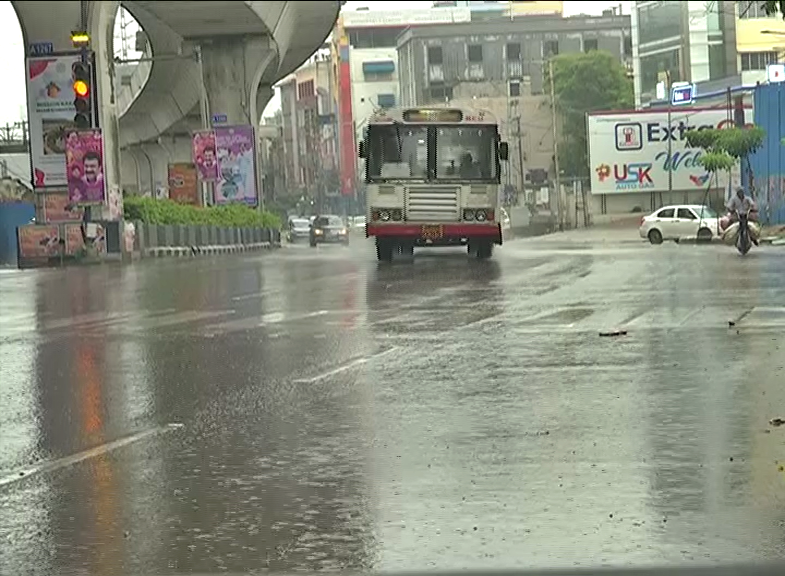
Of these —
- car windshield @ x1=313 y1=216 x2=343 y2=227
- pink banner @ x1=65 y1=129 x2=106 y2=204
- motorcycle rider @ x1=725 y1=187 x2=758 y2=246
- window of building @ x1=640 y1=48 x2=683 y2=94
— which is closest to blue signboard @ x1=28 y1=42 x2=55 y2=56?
pink banner @ x1=65 y1=129 x2=106 y2=204

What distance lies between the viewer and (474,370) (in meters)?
12.6

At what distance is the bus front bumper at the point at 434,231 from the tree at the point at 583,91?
3114 inches

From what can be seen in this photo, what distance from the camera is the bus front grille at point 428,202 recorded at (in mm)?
30859

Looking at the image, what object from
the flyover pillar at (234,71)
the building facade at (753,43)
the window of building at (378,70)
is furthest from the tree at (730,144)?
the window of building at (378,70)

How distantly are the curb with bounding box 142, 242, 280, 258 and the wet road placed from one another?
2722 cm

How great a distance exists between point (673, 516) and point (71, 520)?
301 centimetres

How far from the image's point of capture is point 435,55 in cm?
13700

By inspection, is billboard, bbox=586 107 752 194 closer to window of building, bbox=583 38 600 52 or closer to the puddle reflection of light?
window of building, bbox=583 38 600 52

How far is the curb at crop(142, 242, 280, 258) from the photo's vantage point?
4659 centimetres

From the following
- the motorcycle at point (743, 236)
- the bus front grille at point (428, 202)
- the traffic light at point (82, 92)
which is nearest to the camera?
the traffic light at point (82, 92)

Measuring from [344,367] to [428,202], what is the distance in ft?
59.0

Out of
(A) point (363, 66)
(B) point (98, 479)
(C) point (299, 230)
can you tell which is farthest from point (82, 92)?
(A) point (363, 66)

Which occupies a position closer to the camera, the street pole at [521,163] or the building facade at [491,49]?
the street pole at [521,163]

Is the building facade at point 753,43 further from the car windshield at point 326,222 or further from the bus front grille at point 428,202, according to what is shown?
the bus front grille at point 428,202
